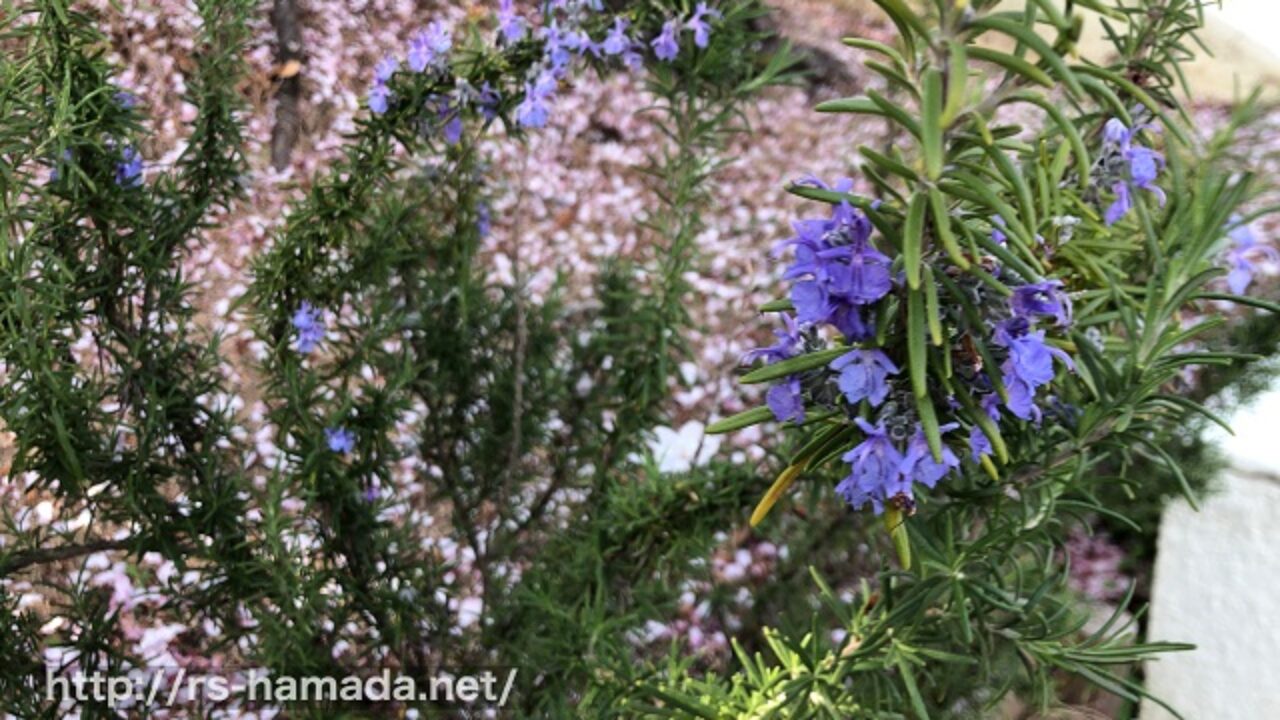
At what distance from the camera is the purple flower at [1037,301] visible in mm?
769

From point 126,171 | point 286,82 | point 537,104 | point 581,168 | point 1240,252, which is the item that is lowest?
point 1240,252

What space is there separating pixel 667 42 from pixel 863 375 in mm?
944

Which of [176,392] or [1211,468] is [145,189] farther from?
[1211,468]

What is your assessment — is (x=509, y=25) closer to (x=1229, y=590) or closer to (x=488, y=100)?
(x=488, y=100)

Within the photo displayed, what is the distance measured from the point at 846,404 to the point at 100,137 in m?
1.06

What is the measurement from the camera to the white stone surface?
2.34m

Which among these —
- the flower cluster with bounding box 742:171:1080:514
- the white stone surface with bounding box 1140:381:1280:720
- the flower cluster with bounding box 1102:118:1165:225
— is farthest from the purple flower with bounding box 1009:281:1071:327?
the white stone surface with bounding box 1140:381:1280:720

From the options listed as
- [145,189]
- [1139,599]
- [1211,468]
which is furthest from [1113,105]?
[1139,599]

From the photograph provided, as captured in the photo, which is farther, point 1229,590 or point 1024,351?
point 1229,590

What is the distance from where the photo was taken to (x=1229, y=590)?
8.44 ft

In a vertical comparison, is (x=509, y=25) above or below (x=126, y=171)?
above

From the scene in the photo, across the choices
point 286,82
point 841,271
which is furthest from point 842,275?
point 286,82

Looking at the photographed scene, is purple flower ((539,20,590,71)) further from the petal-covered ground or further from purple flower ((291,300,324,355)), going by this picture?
the petal-covered ground

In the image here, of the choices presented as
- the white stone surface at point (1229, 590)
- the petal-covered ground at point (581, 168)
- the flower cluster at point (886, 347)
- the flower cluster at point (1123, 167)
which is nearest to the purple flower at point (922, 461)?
the flower cluster at point (886, 347)
